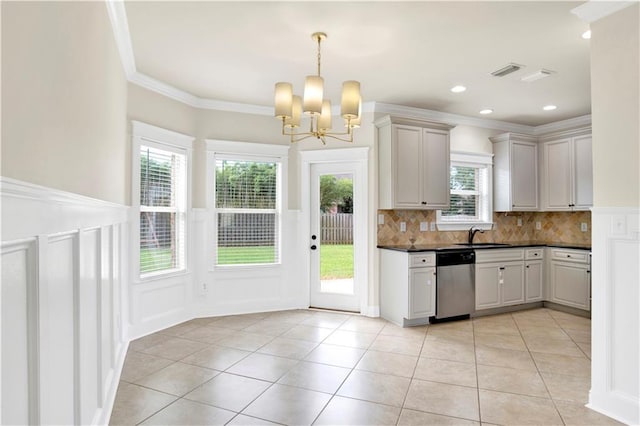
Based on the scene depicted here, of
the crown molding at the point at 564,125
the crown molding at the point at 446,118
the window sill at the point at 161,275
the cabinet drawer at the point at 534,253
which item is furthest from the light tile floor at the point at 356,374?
the crown molding at the point at 564,125

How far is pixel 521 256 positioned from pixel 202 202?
4.37 metres

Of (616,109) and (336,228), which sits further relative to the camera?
(336,228)

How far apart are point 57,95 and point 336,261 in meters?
4.04

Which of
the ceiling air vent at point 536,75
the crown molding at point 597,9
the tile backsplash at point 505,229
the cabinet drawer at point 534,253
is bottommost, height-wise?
the cabinet drawer at point 534,253

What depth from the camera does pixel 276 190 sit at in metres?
5.11

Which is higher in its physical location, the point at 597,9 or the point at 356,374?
the point at 597,9

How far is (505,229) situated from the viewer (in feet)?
19.5

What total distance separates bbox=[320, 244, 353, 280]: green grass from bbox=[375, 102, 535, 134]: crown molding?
186 cm

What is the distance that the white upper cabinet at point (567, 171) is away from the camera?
518 centimetres

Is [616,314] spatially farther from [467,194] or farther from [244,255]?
[244,255]

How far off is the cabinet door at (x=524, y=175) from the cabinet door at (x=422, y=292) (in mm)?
2057

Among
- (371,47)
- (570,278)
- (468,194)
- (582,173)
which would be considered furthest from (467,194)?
(371,47)

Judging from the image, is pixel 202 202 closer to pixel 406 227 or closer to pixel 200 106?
pixel 200 106

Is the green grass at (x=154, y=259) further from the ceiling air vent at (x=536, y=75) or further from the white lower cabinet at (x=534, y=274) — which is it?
the white lower cabinet at (x=534, y=274)
